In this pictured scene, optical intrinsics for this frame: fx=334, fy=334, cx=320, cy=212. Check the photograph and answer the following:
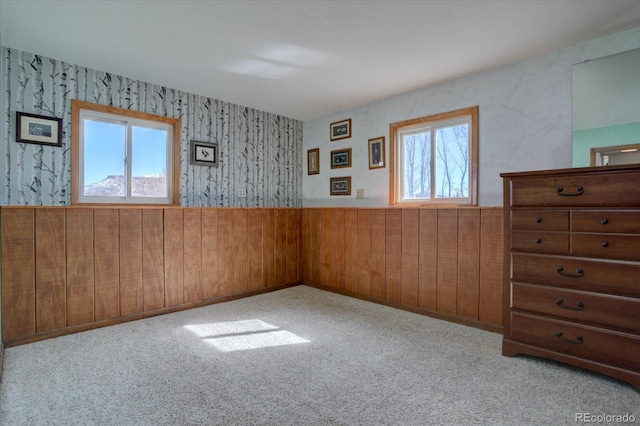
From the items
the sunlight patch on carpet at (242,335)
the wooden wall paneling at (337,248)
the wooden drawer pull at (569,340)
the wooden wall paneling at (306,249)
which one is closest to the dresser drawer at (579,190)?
the wooden drawer pull at (569,340)

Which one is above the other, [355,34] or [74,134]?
[355,34]

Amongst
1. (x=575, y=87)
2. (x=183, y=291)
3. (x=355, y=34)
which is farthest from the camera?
(x=183, y=291)

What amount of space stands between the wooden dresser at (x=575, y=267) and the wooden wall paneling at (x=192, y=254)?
296 centimetres

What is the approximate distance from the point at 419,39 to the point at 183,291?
128 inches

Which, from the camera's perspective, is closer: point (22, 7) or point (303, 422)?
point (303, 422)

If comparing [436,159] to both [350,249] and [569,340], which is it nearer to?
[350,249]

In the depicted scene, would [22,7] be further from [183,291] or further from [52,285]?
[183,291]

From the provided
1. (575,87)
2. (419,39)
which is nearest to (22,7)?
(419,39)

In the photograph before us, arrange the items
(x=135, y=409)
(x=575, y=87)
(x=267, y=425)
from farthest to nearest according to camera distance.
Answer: (x=575, y=87)
(x=135, y=409)
(x=267, y=425)

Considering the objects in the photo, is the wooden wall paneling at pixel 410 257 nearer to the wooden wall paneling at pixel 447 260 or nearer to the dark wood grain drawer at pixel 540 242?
the wooden wall paneling at pixel 447 260

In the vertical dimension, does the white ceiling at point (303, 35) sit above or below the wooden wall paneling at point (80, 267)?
above

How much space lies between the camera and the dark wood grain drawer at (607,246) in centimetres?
192

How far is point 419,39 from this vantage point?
8.35 ft

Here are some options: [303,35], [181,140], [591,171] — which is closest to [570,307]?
[591,171]
